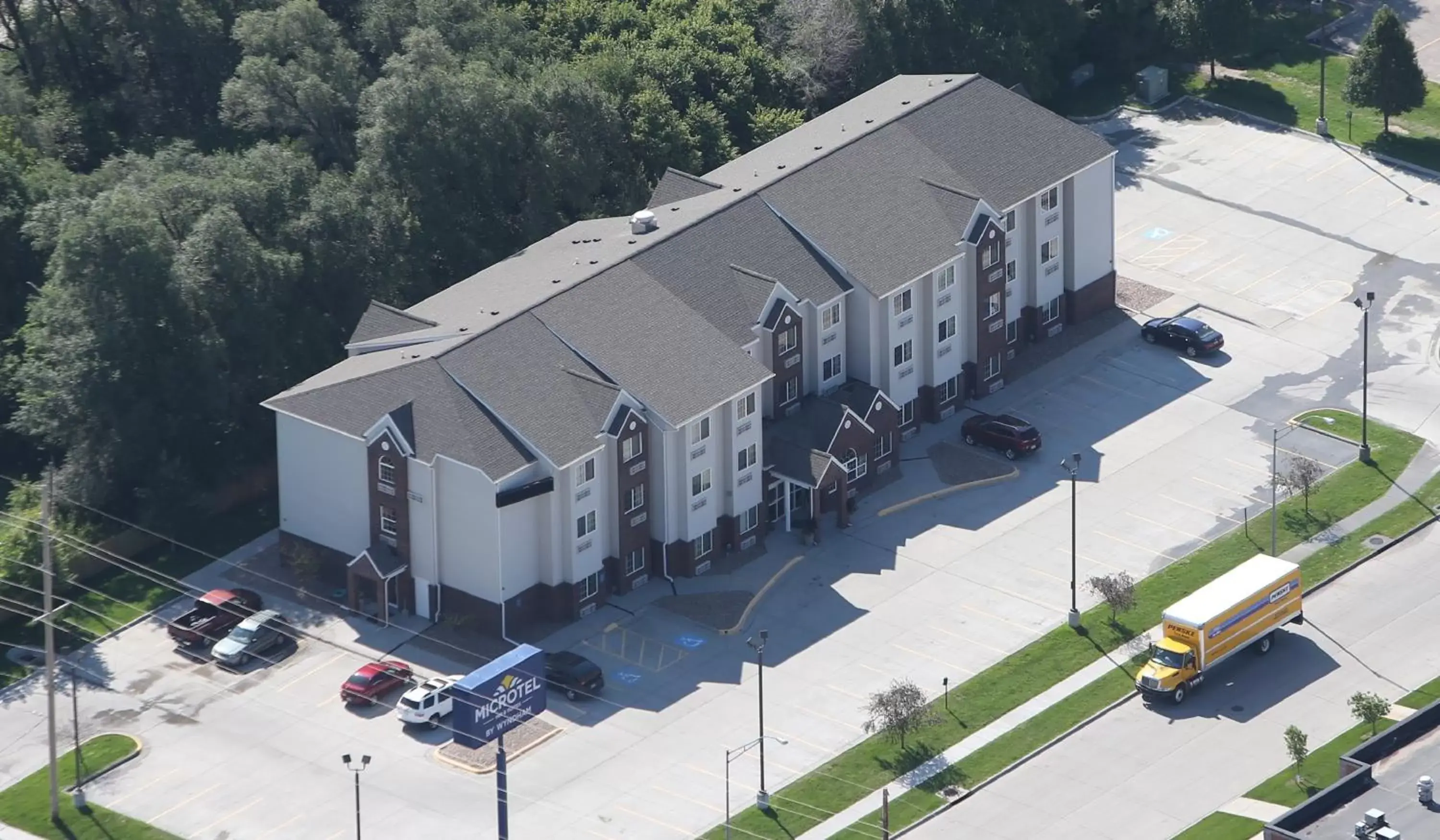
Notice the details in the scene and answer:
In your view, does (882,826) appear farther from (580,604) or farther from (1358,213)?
(1358,213)

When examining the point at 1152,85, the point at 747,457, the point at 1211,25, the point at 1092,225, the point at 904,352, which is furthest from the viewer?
the point at 1152,85

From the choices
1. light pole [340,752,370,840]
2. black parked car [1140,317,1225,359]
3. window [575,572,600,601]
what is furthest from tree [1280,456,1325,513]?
light pole [340,752,370,840]

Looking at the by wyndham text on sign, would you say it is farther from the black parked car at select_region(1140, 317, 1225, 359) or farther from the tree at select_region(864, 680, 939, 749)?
the black parked car at select_region(1140, 317, 1225, 359)

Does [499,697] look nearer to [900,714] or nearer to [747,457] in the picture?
[900,714]

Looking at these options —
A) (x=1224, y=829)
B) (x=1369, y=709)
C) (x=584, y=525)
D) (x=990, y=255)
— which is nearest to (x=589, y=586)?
(x=584, y=525)

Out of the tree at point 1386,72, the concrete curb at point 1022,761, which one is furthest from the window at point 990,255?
the tree at point 1386,72

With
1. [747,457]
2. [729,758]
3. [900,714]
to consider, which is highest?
[747,457]

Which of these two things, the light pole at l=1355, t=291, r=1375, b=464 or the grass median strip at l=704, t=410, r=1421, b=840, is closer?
the grass median strip at l=704, t=410, r=1421, b=840
